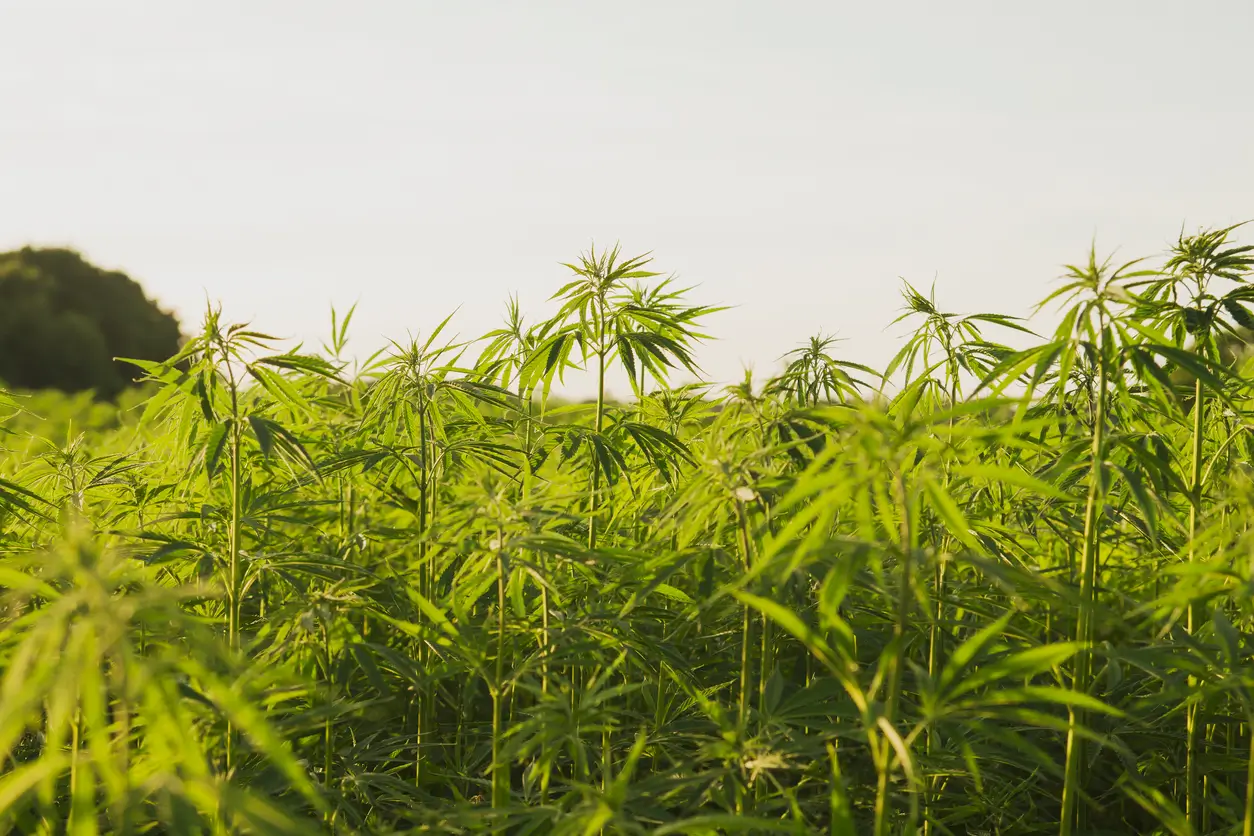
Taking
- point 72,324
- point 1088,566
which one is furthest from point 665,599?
point 72,324

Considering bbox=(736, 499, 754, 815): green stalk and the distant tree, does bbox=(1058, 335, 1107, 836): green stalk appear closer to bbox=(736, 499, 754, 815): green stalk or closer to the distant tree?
bbox=(736, 499, 754, 815): green stalk

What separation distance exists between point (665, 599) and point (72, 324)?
2170 centimetres

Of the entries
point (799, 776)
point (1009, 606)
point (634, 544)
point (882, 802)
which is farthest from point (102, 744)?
point (1009, 606)

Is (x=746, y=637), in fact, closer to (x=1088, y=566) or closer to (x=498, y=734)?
(x=498, y=734)

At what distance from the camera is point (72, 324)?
21.0m

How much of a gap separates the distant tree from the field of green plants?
1771 centimetres

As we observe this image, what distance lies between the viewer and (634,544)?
309 centimetres

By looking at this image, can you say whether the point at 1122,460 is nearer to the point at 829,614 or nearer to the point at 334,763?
the point at 829,614

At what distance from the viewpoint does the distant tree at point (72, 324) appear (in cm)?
2056

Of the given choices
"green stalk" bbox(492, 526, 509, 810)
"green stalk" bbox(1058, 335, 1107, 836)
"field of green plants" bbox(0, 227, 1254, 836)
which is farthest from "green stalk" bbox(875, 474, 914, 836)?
"green stalk" bbox(492, 526, 509, 810)

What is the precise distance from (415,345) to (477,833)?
4.65 feet

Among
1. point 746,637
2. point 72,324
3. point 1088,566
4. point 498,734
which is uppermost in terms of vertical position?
point 72,324

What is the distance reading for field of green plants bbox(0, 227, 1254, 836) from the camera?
164cm

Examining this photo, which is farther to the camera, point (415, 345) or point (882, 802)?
point (415, 345)
